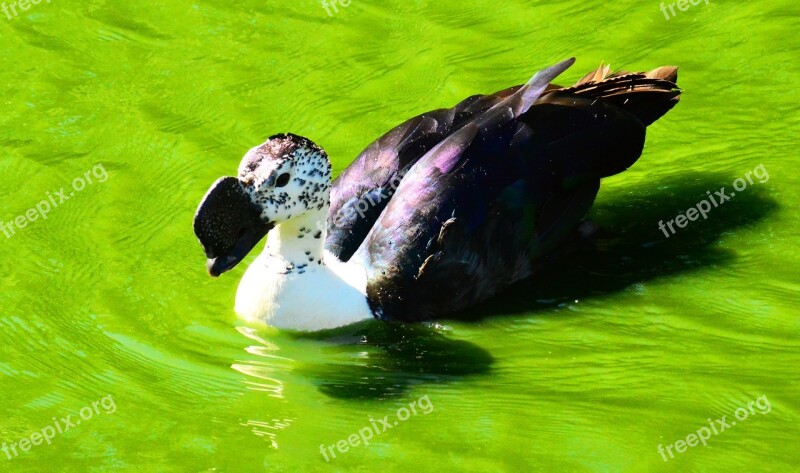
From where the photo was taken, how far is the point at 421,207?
283 inches

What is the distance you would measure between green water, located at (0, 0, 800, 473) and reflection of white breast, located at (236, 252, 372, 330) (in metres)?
0.09

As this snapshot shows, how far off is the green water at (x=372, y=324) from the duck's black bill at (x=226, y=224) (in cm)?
44

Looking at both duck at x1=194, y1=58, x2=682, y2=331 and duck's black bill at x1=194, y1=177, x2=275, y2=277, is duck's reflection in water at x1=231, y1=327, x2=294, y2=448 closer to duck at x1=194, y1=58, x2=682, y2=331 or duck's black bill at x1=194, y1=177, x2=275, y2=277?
duck at x1=194, y1=58, x2=682, y2=331

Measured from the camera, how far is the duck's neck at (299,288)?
713 centimetres

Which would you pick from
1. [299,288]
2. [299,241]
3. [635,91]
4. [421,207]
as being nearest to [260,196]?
[299,241]

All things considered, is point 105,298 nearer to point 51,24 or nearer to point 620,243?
point 620,243

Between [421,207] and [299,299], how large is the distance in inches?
29.1

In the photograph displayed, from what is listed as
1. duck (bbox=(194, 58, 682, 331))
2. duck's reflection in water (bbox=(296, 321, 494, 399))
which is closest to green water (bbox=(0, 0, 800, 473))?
duck's reflection in water (bbox=(296, 321, 494, 399))

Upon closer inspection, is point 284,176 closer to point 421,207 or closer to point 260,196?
point 260,196

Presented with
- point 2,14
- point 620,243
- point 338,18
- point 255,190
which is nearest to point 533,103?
point 620,243

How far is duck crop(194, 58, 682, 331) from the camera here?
695cm

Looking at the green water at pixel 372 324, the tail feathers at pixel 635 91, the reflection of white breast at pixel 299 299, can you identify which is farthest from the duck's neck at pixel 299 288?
the tail feathers at pixel 635 91

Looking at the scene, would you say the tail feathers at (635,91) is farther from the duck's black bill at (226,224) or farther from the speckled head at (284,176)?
the duck's black bill at (226,224)

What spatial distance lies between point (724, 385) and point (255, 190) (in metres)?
2.29
